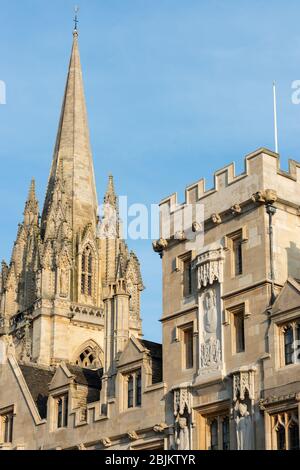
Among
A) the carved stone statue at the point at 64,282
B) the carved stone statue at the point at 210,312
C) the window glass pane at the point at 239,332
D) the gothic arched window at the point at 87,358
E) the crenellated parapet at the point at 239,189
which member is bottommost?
the window glass pane at the point at 239,332

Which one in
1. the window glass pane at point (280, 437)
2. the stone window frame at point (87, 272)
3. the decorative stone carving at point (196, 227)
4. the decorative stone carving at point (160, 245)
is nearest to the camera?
the window glass pane at point (280, 437)

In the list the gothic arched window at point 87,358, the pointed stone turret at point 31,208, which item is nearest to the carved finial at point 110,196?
the pointed stone turret at point 31,208

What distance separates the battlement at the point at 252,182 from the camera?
35.2m

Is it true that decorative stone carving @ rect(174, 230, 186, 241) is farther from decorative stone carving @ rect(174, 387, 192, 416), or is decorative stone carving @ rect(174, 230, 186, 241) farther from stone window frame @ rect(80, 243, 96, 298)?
stone window frame @ rect(80, 243, 96, 298)

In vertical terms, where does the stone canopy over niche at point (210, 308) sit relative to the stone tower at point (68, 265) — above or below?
below

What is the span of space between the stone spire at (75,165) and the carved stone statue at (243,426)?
63.5m

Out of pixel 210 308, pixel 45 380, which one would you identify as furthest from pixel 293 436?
pixel 45 380

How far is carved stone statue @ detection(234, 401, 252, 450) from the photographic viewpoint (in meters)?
32.6

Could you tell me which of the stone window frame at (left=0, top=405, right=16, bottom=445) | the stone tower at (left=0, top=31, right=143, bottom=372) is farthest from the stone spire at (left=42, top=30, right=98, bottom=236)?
the stone window frame at (left=0, top=405, right=16, bottom=445)

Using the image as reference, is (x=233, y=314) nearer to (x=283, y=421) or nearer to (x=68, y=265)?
(x=283, y=421)

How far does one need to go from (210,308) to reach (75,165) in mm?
63860

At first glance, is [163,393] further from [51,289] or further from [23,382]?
[51,289]

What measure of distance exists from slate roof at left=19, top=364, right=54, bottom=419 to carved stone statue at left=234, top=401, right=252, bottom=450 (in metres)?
12.2

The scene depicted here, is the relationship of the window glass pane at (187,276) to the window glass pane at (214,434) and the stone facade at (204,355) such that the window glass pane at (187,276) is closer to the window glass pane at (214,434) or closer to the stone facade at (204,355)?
A: the stone facade at (204,355)
